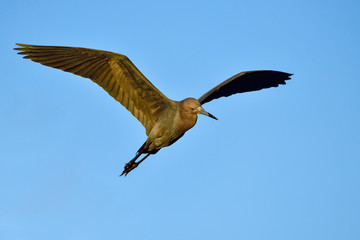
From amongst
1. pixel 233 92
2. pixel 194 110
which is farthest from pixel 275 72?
pixel 194 110

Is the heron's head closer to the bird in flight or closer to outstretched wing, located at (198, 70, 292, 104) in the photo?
the bird in flight

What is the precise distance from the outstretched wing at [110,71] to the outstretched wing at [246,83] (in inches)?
47.3

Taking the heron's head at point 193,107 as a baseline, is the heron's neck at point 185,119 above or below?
below

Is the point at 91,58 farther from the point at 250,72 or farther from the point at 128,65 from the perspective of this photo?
the point at 250,72

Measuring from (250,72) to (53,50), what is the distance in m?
3.98

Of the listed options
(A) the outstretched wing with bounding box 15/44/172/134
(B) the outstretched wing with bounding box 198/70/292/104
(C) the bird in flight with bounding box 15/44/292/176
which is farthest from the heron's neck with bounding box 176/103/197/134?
(B) the outstretched wing with bounding box 198/70/292/104

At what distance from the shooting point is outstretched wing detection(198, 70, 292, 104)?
1026cm

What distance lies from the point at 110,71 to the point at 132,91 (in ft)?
1.83

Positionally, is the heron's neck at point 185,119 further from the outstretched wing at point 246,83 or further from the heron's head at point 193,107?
the outstretched wing at point 246,83

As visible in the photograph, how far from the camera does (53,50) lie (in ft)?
30.5

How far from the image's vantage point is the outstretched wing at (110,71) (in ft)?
30.2

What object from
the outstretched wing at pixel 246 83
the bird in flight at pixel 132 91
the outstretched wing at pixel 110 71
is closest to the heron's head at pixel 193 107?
the bird in flight at pixel 132 91

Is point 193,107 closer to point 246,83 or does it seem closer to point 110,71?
point 110,71

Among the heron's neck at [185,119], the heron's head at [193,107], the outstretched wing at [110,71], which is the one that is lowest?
the heron's neck at [185,119]
